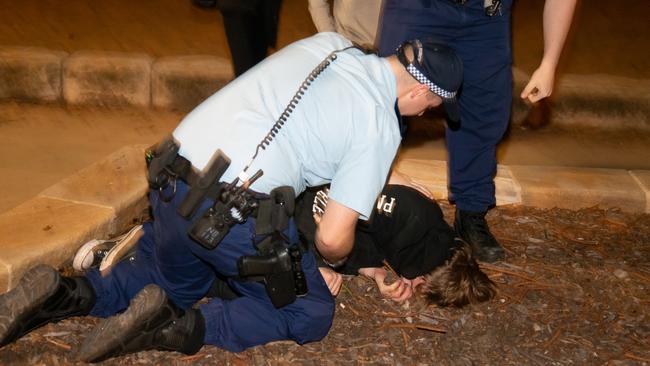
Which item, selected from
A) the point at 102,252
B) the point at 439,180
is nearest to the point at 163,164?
the point at 102,252

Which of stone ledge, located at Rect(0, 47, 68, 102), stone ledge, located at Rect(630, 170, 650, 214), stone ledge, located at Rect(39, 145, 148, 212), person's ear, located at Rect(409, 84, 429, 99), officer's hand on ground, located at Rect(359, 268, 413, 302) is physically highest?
person's ear, located at Rect(409, 84, 429, 99)

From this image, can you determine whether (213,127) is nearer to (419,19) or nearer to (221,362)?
(221,362)

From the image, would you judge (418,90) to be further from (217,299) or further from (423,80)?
(217,299)

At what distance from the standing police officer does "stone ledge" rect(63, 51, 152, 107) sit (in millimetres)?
2713

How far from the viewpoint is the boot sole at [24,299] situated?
2719mm

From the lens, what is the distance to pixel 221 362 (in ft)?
9.63

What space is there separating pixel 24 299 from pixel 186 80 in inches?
122

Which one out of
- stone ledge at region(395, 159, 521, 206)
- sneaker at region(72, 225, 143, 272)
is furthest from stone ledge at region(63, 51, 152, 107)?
sneaker at region(72, 225, 143, 272)

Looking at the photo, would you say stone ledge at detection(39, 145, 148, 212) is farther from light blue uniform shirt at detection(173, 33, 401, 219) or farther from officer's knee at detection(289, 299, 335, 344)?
officer's knee at detection(289, 299, 335, 344)

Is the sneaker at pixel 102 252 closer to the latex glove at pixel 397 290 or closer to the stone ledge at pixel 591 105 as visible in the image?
the latex glove at pixel 397 290

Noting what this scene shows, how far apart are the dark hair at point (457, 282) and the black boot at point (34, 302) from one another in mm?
1441

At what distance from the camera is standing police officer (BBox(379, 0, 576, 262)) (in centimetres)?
328

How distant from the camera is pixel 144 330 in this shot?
2.77 meters

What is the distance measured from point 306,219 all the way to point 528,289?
107 centimetres
